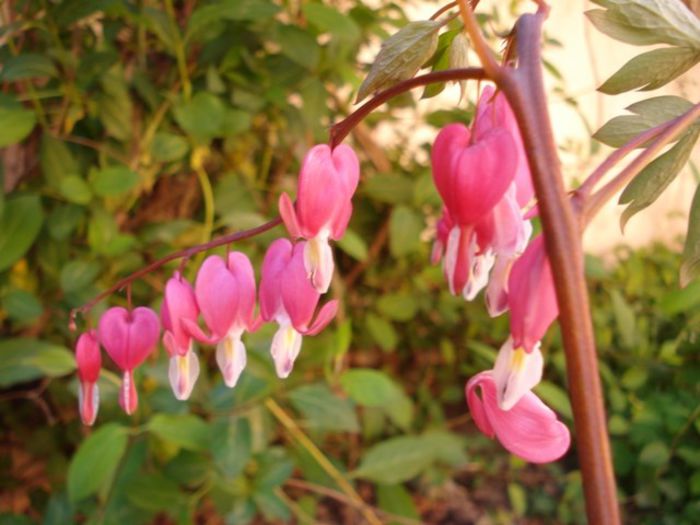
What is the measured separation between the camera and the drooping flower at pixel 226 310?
1.20ft

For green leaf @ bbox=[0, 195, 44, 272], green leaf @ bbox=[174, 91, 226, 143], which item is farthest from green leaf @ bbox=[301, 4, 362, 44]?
green leaf @ bbox=[0, 195, 44, 272]

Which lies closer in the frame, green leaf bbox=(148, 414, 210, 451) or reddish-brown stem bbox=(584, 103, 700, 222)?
reddish-brown stem bbox=(584, 103, 700, 222)

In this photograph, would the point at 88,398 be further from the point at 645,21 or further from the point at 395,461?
the point at 395,461

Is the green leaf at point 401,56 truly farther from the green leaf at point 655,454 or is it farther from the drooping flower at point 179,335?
the green leaf at point 655,454

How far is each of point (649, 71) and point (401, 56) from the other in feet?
0.44

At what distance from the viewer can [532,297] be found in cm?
24

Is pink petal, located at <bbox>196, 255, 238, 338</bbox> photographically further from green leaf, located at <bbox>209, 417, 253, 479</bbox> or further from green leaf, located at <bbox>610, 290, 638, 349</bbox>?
green leaf, located at <bbox>610, 290, 638, 349</bbox>

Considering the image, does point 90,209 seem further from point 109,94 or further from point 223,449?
point 223,449

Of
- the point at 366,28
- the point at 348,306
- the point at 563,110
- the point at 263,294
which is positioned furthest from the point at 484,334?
the point at 263,294

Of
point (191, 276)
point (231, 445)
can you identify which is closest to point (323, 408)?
point (231, 445)

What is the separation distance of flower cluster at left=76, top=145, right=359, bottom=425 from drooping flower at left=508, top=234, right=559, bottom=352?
93mm

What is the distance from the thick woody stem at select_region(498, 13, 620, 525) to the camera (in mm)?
221

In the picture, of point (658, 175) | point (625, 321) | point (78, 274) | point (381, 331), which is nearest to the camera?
point (658, 175)

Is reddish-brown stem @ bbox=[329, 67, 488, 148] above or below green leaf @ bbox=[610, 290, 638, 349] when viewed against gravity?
above
